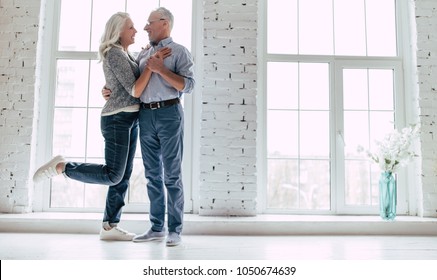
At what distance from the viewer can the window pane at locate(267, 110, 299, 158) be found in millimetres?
3459

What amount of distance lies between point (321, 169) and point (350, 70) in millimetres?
1013

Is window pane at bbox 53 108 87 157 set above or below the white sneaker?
above

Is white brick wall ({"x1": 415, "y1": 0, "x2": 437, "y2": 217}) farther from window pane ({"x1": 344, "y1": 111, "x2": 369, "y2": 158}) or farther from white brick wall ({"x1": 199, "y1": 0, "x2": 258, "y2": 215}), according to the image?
white brick wall ({"x1": 199, "y1": 0, "x2": 258, "y2": 215})

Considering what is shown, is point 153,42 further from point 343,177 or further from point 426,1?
point 426,1

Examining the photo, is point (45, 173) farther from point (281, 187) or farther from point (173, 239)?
point (281, 187)

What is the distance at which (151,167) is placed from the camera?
255 centimetres

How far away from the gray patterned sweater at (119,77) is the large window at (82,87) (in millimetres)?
956

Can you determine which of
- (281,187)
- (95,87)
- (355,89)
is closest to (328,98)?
(355,89)

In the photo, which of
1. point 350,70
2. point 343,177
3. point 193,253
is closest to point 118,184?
point 193,253

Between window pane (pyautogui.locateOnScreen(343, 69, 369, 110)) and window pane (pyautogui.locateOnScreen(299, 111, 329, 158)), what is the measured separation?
26cm

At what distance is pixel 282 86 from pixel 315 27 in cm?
69

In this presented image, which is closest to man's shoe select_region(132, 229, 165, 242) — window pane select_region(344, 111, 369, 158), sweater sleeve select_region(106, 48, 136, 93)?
sweater sleeve select_region(106, 48, 136, 93)

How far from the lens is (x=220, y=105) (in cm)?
327

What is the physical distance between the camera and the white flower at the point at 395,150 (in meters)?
3.07
